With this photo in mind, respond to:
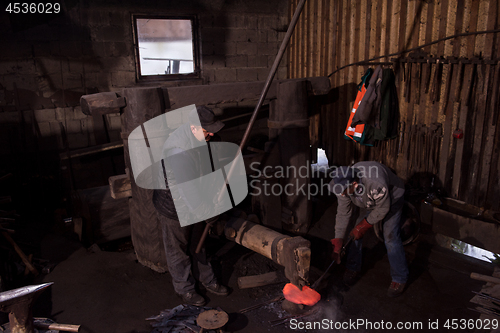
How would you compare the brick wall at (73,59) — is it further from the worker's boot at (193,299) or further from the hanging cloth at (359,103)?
the worker's boot at (193,299)

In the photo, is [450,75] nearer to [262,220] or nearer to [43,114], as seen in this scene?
[262,220]

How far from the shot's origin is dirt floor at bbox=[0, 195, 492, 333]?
3787mm

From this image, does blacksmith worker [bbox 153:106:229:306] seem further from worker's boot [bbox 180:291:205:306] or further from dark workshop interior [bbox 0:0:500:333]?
dark workshop interior [bbox 0:0:500:333]

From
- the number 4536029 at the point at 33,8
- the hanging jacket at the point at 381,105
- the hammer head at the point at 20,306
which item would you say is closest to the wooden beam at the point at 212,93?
the hanging jacket at the point at 381,105

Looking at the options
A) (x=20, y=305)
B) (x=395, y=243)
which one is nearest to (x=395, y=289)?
(x=395, y=243)

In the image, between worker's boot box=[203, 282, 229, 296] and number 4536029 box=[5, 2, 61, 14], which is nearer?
worker's boot box=[203, 282, 229, 296]

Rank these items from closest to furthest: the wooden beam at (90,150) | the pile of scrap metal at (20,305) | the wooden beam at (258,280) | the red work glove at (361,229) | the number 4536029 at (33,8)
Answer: the pile of scrap metal at (20,305), the red work glove at (361,229), the wooden beam at (258,280), the number 4536029 at (33,8), the wooden beam at (90,150)

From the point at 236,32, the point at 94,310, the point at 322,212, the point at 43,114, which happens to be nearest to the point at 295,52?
the point at 236,32

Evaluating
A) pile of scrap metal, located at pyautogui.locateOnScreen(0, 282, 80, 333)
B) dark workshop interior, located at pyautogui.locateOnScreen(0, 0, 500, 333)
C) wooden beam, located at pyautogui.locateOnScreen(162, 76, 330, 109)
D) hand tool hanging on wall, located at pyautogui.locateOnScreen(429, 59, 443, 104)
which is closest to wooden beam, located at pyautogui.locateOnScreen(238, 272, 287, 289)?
dark workshop interior, located at pyautogui.locateOnScreen(0, 0, 500, 333)

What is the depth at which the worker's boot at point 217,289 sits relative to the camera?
14.0 feet

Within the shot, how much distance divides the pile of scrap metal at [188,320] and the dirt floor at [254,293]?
16 centimetres

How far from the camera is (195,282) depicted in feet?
13.8

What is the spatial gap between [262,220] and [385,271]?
1796 millimetres

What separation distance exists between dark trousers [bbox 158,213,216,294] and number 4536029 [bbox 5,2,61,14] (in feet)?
16.5
